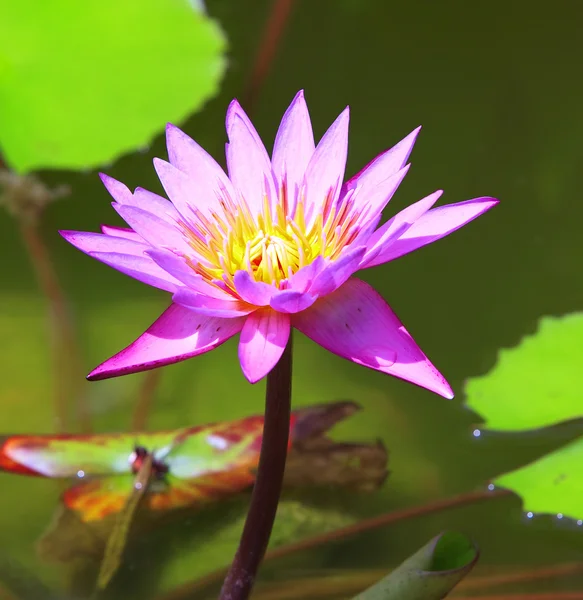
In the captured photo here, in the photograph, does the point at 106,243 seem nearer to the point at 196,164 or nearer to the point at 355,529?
the point at 196,164

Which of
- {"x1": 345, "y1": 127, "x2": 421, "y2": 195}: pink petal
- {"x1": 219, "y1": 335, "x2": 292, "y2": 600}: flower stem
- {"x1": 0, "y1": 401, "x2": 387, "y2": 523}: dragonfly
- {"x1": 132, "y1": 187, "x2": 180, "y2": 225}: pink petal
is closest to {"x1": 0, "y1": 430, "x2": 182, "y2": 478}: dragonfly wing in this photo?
{"x1": 0, "y1": 401, "x2": 387, "y2": 523}: dragonfly

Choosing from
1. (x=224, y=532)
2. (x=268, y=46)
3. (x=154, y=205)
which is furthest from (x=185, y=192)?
(x=268, y=46)

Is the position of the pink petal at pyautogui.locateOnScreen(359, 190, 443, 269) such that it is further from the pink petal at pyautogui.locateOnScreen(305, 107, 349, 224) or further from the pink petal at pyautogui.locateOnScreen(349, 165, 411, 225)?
the pink petal at pyautogui.locateOnScreen(305, 107, 349, 224)

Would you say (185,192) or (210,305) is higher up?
(185,192)

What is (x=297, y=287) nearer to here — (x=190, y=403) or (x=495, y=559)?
(x=495, y=559)

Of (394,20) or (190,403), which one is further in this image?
(394,20)

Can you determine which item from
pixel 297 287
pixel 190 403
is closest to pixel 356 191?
pixel 297 287
